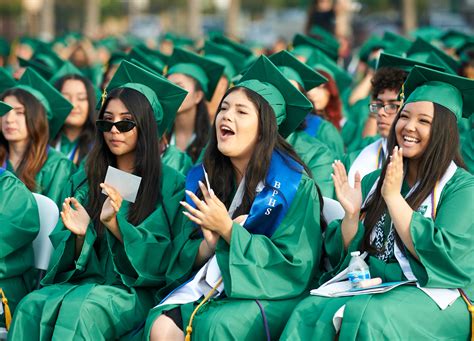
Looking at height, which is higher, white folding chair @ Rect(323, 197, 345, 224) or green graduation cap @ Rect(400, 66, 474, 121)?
green graduation cap @ Rect(400, 66, 474, 121)

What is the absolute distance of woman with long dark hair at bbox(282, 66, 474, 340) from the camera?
4.34m

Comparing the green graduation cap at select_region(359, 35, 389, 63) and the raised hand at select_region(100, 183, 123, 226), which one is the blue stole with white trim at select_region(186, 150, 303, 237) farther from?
the green graduation cap at select_region(359, 35, 389, 63)

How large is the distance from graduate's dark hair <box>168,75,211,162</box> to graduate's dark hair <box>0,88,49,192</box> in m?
1.18

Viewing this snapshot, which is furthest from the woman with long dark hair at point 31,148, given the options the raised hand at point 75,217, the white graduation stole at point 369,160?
the white graduation stole at point 369,160

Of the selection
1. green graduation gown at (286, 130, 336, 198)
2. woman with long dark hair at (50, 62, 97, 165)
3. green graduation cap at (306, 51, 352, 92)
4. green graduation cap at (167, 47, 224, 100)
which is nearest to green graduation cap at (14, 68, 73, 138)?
woman with long dark hair at (50, 62, 97, 165)

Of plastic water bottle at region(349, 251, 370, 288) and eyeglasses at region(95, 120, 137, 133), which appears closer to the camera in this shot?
plastic water bottle at region(349, 251, 370, 288)

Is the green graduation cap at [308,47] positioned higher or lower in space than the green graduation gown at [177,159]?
higher

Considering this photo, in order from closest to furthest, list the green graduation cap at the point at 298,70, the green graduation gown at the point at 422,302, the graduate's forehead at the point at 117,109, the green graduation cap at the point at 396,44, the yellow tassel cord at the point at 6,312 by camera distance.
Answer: the green graduation gown at the point at 422,302
the yellow tassel cord at the point at 6,312
the graduate's forehead at the point at 117,109
the green graduation cap at the point at 298,70
the green graduation cap at the point at 396,44

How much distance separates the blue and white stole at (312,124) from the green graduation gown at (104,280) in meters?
2.07

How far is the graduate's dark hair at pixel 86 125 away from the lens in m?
7.63

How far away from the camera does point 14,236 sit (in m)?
5.57

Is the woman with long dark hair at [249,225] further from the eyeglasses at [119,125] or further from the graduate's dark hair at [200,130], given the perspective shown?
the graduate's dark hair at [200,130]

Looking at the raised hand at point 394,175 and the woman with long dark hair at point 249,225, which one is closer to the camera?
the raised hand at point 394,175

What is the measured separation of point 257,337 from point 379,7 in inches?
1739
